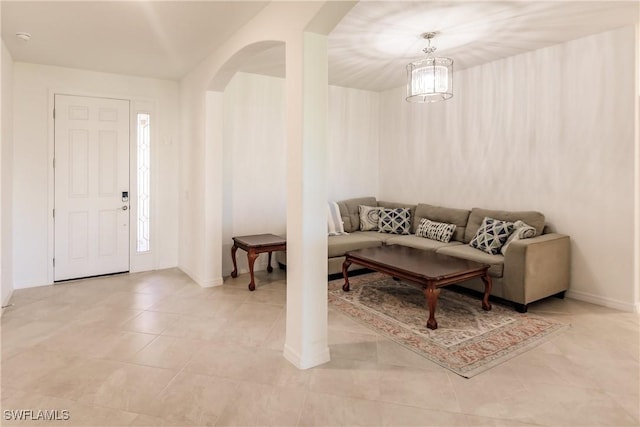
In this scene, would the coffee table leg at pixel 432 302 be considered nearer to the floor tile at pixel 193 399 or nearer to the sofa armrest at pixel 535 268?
the sofa armrest at pixel 535 268

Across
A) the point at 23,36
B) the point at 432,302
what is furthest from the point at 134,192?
the point at 432,302

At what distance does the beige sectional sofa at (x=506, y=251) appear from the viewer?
Answer: 3.55m

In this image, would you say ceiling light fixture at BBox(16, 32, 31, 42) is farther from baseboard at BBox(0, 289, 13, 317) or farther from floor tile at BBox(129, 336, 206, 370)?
floor tile at BBox(129, 336, 206, 370)

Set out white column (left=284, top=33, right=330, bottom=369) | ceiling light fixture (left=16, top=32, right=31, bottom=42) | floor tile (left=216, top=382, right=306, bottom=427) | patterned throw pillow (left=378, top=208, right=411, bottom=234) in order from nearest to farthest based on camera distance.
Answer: floor tile (left=216, top=382, right=306, bottom=427) → white column (left=284, top=33, right=330, bottom=369) → ceiling light fixture (left=16, top=32, right=31, bottom=42) → patterned throw pillow (left=378, top=208, right=411, bottom=234)

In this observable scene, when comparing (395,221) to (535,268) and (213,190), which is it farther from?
(213,190)

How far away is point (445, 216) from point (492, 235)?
0.93m

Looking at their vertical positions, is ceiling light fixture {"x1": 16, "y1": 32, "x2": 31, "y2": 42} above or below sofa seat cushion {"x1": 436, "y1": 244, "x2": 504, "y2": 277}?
above

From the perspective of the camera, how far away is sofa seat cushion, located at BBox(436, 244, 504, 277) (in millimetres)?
3734

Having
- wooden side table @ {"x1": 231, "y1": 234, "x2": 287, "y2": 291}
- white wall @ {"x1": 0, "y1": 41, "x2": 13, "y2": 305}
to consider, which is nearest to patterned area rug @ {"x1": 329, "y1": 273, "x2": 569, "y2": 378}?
wooden side table @ {"x1": 231, "y1": 234, "x2": 287, "y2": 291}

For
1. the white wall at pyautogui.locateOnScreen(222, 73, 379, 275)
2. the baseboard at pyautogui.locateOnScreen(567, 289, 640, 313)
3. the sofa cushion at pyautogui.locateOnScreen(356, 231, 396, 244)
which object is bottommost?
the baseboard at pyautogui.locateOnScreen(567, 289, 640, 313)

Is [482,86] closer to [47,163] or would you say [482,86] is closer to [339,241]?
[339,241]

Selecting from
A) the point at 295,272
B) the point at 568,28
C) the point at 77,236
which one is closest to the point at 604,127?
the point at 568,28

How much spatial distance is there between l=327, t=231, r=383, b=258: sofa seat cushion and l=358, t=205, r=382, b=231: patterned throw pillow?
1.24ft

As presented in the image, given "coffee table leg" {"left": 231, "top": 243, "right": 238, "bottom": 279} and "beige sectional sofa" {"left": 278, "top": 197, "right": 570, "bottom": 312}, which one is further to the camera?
"coffee table leg" {"left": 231, "top": 243, "right": 238, "bottom": 279}
